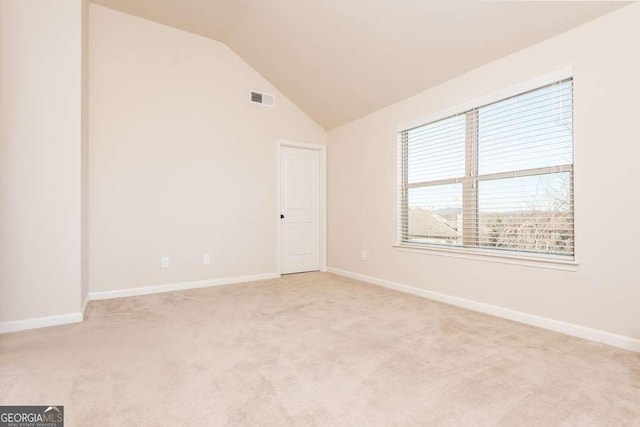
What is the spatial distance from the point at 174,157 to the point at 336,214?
8.03 ft

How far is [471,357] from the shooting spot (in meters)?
2.06

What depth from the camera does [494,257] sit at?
9.70ft

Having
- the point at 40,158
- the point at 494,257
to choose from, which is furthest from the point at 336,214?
the point at 40,158

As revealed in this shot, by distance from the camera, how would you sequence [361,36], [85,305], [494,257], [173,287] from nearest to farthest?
[494,257] → [85,305] → [361,36] → [173,287]

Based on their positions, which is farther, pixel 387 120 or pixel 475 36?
pixel 387 120

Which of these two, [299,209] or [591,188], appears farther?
[299,209]

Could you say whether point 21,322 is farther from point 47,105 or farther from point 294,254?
point 294,254

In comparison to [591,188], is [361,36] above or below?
above

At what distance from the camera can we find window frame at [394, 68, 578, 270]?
254 cm

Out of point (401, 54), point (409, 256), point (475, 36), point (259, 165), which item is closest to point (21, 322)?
point (259, 165)

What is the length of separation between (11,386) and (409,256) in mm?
3472

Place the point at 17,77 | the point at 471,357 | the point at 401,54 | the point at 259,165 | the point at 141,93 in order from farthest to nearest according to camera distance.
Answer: the point at 259,165 < the point at 141,93 < the point at 401,54 < the point at 17,77 < the point at 471,357

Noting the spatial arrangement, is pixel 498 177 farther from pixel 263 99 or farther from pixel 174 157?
pixel 174 157

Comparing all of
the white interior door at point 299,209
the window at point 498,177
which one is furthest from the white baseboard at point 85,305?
the window at point 498,177
